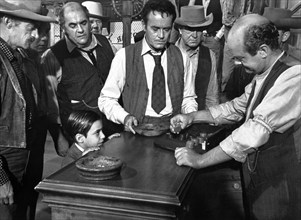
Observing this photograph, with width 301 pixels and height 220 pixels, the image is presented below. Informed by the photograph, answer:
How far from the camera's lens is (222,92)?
15.8ft

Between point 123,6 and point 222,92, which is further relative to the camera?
point 123,6

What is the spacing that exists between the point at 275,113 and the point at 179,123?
0.92 m

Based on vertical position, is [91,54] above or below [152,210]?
above

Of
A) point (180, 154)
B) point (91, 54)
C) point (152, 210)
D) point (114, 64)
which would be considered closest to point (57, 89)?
point (91, 54)

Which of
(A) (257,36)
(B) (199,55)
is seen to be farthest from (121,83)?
(A) (257,36)

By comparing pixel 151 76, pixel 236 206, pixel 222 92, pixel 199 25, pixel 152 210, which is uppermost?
pixel 199 25

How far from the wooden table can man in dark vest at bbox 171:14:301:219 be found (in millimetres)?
217

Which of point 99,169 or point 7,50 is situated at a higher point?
point 7,50

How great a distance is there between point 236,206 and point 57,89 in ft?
6.56

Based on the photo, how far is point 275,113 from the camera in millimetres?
1791

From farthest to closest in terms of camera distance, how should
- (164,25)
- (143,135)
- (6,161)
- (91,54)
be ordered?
(91,54)
(164,25)
(143,135)
(6,161)

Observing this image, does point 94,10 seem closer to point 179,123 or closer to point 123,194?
point 179,123

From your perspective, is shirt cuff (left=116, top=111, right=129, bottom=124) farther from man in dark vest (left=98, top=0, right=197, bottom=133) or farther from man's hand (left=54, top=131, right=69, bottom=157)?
man's hand (left=54, top=131, right=69, bottom=157)

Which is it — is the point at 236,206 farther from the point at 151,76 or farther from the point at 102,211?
the point at 102,211
